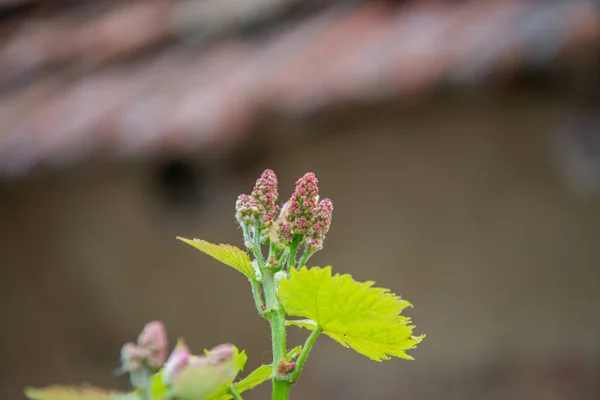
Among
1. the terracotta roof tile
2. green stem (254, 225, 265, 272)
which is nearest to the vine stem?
green stem (254, 225, 265, 272)

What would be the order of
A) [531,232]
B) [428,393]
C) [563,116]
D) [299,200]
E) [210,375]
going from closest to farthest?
[210,375] → [299,200] → [563,116] → [531,232] → [428,393]

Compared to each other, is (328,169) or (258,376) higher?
(328,169)

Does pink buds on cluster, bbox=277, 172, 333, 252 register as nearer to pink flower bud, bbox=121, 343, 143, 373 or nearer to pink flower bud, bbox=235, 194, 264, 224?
pink flower bud, bbox=235, 194, 264, 224

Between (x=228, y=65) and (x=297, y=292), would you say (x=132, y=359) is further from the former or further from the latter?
(x=228, y=65)

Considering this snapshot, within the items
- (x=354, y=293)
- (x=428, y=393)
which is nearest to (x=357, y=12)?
(x=428, y=393)

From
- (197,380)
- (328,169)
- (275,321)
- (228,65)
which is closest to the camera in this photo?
(197,380)

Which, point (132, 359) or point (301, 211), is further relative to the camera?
point (301, 211)

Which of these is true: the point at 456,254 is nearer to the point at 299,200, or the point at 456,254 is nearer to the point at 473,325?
the point at 473,325

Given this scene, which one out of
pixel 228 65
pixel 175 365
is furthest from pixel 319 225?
pixel 228 65
